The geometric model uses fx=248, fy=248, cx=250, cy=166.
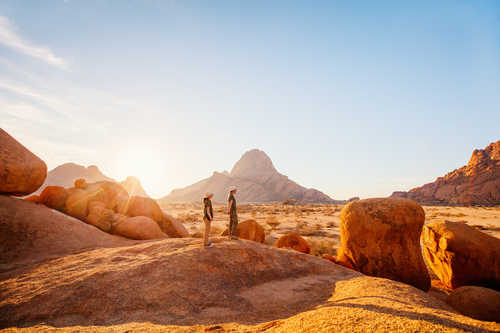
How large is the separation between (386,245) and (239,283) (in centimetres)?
544

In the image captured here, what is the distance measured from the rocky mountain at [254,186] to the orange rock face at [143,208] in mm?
75773

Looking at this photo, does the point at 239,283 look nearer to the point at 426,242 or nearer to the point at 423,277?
the point at 423,277

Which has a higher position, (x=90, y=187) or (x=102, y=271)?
(x=90, y=187)

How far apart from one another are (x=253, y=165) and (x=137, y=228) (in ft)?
357

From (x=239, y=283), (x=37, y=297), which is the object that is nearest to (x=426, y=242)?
(x=239, y=283)

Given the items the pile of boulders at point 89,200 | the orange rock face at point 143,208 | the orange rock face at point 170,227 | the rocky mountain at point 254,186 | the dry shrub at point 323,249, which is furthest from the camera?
the rocky mountain at point 254,186

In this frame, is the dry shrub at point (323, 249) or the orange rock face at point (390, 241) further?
the dry shrub at point (323, 249)

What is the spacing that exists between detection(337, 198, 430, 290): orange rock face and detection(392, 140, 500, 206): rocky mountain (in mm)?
62217

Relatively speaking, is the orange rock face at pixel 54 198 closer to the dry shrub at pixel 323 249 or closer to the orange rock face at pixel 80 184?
the orange rock face at pixel 80 184

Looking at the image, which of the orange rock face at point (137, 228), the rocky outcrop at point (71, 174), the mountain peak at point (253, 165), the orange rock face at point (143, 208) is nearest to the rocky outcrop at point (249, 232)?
the orange rock face at point (137, 228)

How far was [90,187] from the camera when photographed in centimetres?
1514

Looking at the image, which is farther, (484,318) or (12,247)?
(12,247)

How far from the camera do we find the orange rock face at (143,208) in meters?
14.6

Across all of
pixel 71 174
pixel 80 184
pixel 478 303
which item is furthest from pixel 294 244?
pixel 71 174
